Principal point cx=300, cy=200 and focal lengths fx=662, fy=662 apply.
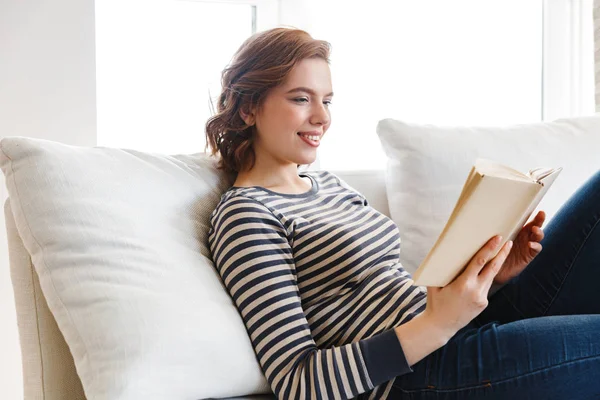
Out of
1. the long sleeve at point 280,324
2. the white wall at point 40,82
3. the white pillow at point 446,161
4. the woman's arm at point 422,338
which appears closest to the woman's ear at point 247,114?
the long sleeve at point 280,324

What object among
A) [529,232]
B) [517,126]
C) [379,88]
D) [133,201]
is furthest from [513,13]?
[133,201]

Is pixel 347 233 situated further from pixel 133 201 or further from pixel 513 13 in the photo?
pixel 513 13

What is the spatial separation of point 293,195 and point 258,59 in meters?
0.27

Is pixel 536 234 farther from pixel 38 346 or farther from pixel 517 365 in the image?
pixel 38 346

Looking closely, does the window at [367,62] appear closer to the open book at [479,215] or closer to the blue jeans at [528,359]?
the blue jeans at [528,359]

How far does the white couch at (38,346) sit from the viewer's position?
40.5 inches

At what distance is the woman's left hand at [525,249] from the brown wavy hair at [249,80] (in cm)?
51

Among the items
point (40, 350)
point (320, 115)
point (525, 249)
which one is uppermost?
point (320, 115)

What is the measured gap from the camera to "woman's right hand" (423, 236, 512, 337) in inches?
35.3

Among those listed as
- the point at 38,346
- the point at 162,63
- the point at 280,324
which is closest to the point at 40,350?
the point at 38,346

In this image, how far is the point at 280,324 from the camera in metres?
1.01

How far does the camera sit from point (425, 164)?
1603mm

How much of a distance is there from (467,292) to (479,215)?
151 mm

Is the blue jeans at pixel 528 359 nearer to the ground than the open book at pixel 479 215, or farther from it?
nearer to the ground
